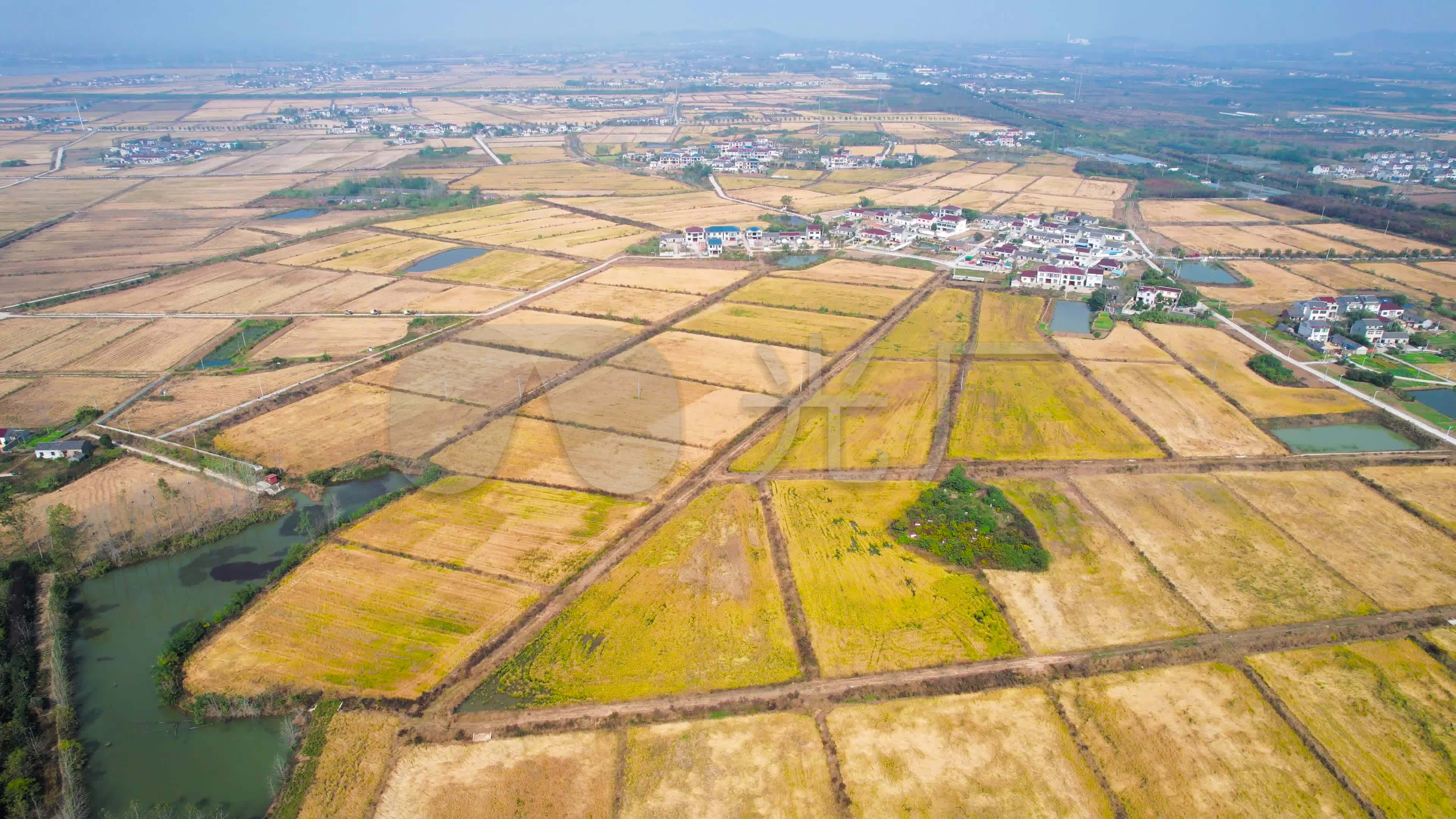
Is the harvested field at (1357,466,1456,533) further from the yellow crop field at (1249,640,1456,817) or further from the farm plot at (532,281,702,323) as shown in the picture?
the farm plot at (532,281,702,323)

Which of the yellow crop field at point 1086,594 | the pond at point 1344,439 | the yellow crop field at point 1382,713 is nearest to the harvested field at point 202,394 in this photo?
the yellow crop field at point 1086,594

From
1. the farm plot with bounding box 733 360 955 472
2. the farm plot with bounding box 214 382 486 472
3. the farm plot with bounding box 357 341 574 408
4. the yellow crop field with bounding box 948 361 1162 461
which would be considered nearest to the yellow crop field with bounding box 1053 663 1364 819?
the yellow crop field with bounding box 948 361 1162 461

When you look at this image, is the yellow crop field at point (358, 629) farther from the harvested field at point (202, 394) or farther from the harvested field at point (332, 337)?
the harvested field at point (332, 337)

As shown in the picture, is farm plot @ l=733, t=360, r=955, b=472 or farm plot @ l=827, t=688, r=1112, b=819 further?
farm plot @ l=733, t=360, r=955, b=472

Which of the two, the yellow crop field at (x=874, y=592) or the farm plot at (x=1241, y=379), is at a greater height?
the farm plot at (x=1241, y=379)

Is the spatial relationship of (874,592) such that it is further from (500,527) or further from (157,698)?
(157,698)

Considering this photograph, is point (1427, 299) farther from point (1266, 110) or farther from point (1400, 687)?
point (1266, 110)

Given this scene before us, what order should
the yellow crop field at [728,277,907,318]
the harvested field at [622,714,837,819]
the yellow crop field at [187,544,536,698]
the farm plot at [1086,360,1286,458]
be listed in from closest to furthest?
the harvested field at [622,714,837,819]
the yellow crop field at [187,544,536,698]
the farm plot at [1086,360,1286,458]
the yellow crop field at [728,277,907,318]

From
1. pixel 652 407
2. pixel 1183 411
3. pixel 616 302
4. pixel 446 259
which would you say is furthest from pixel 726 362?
pixel 446 259
